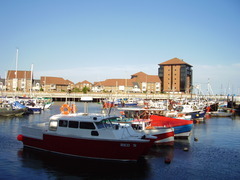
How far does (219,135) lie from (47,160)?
25670mm

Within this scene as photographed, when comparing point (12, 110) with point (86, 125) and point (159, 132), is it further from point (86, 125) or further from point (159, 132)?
point (86, 125)

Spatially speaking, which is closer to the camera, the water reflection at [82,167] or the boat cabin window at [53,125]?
the water reflection at [82,167]

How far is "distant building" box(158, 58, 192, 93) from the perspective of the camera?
165875mm

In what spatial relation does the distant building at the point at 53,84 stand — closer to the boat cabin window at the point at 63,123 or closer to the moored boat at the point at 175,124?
the moored boat at the point at 175,124

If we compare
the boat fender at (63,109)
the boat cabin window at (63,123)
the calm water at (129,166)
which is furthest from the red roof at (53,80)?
the boat cabin window at (63,123)

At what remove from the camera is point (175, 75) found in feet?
550

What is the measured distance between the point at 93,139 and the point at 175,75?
497 feet

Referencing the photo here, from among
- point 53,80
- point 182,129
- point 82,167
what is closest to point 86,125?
point 82,167

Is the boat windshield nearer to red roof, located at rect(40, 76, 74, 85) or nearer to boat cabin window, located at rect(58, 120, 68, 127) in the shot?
boat cabin window, located at rect(58, 120, 68, 127)

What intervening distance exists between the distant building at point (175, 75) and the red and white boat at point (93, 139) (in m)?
144

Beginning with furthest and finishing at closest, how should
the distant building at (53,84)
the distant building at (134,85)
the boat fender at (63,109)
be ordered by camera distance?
the distant building at (134,85) < the distant building at (53,84) < the boat fender at (63,109)

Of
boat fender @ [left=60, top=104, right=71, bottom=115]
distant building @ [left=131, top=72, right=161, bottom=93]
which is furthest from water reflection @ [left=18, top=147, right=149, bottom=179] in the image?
distant building @ [left=131, top=72, right=161, bottom=93]

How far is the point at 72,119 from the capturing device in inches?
899

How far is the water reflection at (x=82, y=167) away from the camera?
19.6 meters
